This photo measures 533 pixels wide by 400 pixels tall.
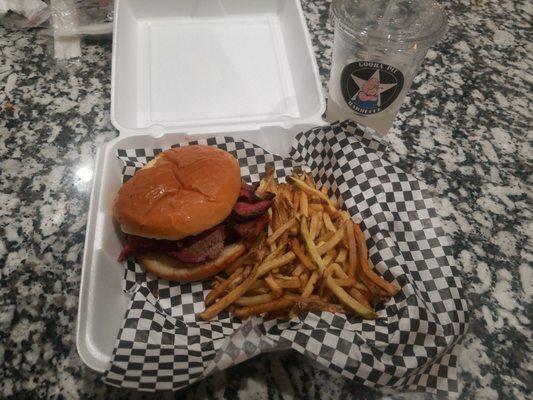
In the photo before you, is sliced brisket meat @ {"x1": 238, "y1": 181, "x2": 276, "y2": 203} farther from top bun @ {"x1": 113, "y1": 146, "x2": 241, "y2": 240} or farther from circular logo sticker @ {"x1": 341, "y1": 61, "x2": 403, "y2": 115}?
circular logo sticker @ {"x1": 341, "y1": 61, "x2": 403, "y2": 115}

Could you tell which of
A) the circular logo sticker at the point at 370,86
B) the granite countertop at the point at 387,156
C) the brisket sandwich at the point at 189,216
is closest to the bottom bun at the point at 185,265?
the brisket sandwich at the point at 189,216

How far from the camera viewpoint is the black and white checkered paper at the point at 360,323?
0.94 metres

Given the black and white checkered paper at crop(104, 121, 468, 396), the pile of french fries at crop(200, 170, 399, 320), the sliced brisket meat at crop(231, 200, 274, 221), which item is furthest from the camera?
the sliced brisket meat at crop(231, 200, 274, 221)

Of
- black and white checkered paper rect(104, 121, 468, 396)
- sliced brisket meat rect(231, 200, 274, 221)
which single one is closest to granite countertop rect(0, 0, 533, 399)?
black and white checkered paper rect(104, 121, 468, 396)

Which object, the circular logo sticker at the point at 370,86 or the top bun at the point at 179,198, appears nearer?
the top bun at the point at 179,198

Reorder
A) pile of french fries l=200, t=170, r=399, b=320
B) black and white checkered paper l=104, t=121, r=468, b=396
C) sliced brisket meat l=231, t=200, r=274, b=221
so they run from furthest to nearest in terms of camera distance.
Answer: sliced brisket meat l=231, t=200, r=274, b=221, pile of french fries l=200, t=170, r=399, b=320, black and white checkered paper l=104, t=121, r=468, b=396

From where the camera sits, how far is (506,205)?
1.45m

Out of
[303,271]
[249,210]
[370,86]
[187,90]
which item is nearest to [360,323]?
[303,271]

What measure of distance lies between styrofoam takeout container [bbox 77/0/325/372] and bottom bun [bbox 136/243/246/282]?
10 centimetres

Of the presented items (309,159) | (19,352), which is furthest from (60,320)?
(309,159)

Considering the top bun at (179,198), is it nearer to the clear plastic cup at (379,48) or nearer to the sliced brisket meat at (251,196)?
the sliced brisket meat at (251,196)

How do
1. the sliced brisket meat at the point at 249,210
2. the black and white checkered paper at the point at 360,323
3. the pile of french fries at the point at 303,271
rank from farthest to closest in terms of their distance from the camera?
the sliced brisket meat at the point at 249,210
the pile of french fries at the point at 303,271
the black and white checkered paper at the point at 360,323

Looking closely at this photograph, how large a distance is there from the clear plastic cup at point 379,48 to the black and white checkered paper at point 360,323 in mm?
124

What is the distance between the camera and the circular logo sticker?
4.03ft
